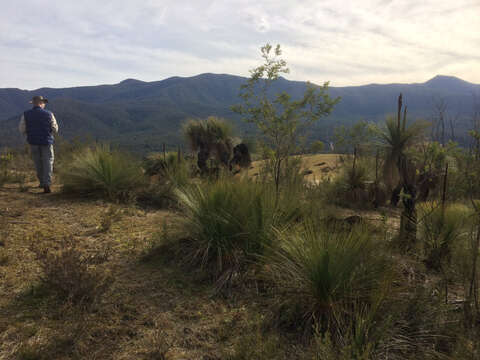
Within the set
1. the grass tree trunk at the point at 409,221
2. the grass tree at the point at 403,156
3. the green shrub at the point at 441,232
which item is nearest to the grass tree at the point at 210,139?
the grass tree at the point at 403,156

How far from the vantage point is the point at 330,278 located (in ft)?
8.88

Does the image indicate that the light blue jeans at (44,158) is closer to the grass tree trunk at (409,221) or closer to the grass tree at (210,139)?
the grass tree at (210,139)

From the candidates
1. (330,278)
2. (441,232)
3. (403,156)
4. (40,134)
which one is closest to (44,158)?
(40,134)

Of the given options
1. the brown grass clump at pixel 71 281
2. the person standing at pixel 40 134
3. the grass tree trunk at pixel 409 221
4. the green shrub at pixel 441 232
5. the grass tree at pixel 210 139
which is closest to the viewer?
the brown grass clump at pixel 71 281

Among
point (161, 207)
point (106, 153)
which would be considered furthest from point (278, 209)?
point (106, 153)

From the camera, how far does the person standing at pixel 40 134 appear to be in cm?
663

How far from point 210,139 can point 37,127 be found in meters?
4.58

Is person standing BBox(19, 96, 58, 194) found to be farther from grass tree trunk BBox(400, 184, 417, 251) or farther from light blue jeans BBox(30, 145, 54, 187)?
grass tree trunk BBox(400, 184, 417, 251)

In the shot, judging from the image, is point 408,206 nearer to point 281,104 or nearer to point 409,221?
point 409,221

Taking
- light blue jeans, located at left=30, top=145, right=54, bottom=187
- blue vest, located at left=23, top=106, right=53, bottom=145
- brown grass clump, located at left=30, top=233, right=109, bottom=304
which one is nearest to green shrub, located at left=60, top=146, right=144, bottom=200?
light blue jeans, located at left=30, top=145, right=54, bottom=187

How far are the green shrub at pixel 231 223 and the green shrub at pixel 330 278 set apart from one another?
687 mm

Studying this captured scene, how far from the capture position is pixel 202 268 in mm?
3691

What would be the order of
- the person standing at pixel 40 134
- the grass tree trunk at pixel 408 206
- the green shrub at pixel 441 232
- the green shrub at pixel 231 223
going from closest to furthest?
the green shrub at pixel 231 223 → the green shrub at pixel 441 232 → the grass tree trunk at pixel 408 206 → the person standing at pixel 40 134

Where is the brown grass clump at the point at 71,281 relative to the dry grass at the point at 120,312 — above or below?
above
